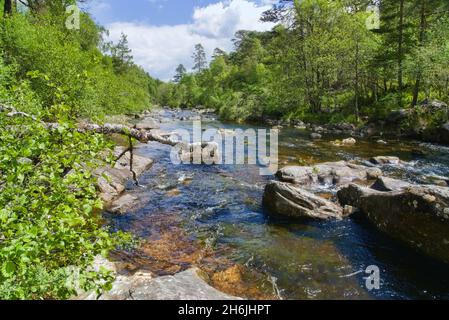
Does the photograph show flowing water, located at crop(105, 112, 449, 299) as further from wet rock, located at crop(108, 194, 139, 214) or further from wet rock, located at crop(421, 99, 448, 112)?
wet rock, located at crop(421, 99, 448, 112)

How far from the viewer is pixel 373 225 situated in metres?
11.5

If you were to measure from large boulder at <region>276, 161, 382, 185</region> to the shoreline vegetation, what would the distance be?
8.84 m

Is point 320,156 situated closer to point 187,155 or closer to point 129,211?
point 187,155

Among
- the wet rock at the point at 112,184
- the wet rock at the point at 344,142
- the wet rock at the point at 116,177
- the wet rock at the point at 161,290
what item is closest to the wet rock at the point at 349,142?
the wet rock at the point at 344,142

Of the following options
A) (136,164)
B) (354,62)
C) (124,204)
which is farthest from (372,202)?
(354,62)

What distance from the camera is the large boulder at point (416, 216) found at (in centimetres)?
901

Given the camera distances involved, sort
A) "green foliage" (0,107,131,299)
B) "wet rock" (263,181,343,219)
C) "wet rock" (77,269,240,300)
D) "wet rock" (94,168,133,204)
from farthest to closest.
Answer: "wet rock" (94,168,133,204), "wet rock" (263,181,343,219), "wet rock" (77,269,240,300), "green foliage" (0,107,131,299)

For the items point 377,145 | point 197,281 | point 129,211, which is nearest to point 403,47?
point 377,145

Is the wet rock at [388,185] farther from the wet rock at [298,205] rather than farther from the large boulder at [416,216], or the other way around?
the wet rock at [298,205]

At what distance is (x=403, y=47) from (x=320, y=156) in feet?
66.9

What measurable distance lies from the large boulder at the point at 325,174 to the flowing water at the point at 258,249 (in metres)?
1.62

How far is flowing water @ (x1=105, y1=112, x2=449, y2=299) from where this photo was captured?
829cm

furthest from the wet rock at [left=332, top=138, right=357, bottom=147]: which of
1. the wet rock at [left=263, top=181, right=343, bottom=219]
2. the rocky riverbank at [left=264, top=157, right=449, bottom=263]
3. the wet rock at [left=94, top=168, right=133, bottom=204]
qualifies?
the wet rock at [left=94, top=168, right=133, bottom=204]
